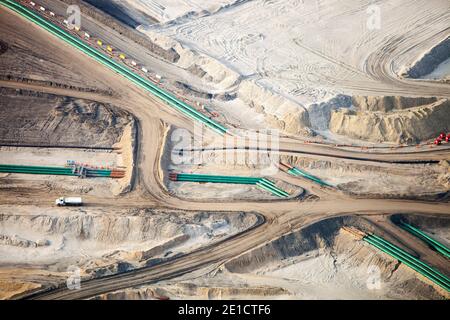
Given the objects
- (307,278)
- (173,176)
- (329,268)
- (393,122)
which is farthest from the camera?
(393,122)

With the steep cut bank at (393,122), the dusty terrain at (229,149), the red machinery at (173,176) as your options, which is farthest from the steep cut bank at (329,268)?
the steep cut bank at (393,122)

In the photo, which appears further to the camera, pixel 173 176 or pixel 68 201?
pixel 173 176

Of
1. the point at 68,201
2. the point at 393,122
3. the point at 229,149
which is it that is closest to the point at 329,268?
the point at 229,149

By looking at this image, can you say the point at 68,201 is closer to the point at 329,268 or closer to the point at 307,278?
the point at 307,278

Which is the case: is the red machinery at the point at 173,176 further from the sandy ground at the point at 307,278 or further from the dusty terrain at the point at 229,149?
the sandy ground at the point at 307,278

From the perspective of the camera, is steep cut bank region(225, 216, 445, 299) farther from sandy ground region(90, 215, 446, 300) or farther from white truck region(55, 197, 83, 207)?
white truck region(55, 197, 83, 207)

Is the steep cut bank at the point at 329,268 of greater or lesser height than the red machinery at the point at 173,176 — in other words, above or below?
below

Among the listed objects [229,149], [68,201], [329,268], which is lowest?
[329,268]
